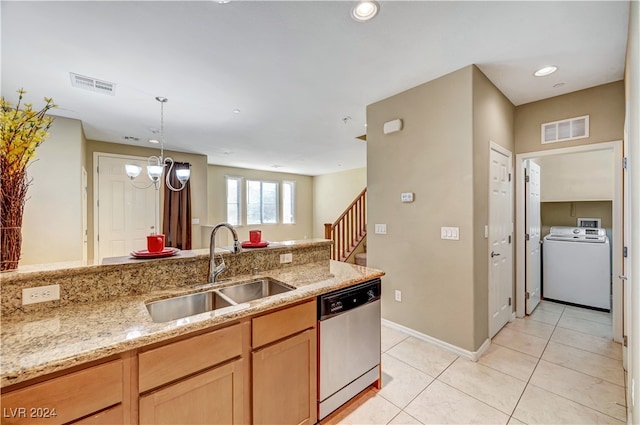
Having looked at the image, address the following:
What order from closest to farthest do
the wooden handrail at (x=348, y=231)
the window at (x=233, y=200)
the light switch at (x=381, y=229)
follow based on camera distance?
the light switch at (x=381, y=229) → the wooden handrail at (x=348, y=231) → the window at (x=233, y=200)

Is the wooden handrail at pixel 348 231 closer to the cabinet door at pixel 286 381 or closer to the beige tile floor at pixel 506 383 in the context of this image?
the beige tile floor at pixel 506 383

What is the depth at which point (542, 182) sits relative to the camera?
426cm

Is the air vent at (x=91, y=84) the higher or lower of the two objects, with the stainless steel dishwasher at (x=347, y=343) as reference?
higher

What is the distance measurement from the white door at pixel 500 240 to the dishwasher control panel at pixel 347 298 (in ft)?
5.20

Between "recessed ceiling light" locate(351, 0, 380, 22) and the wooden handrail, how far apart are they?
11.7 feet

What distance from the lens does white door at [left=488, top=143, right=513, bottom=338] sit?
9.21 ft

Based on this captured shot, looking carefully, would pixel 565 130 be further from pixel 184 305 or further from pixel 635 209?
pixel 184 305

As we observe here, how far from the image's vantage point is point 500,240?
3.00 m

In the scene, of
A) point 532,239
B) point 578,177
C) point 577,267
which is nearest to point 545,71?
point 532,239

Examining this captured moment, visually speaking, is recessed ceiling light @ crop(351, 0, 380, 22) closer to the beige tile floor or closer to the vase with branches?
the vase with branches

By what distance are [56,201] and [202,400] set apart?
380 centimetres

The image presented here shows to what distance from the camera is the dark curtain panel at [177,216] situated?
5.68 m

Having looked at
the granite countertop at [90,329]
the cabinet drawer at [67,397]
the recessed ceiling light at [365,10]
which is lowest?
the cabinet drawer at [67,397]

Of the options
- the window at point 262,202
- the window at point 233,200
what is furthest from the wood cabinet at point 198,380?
the window at point 262,202
